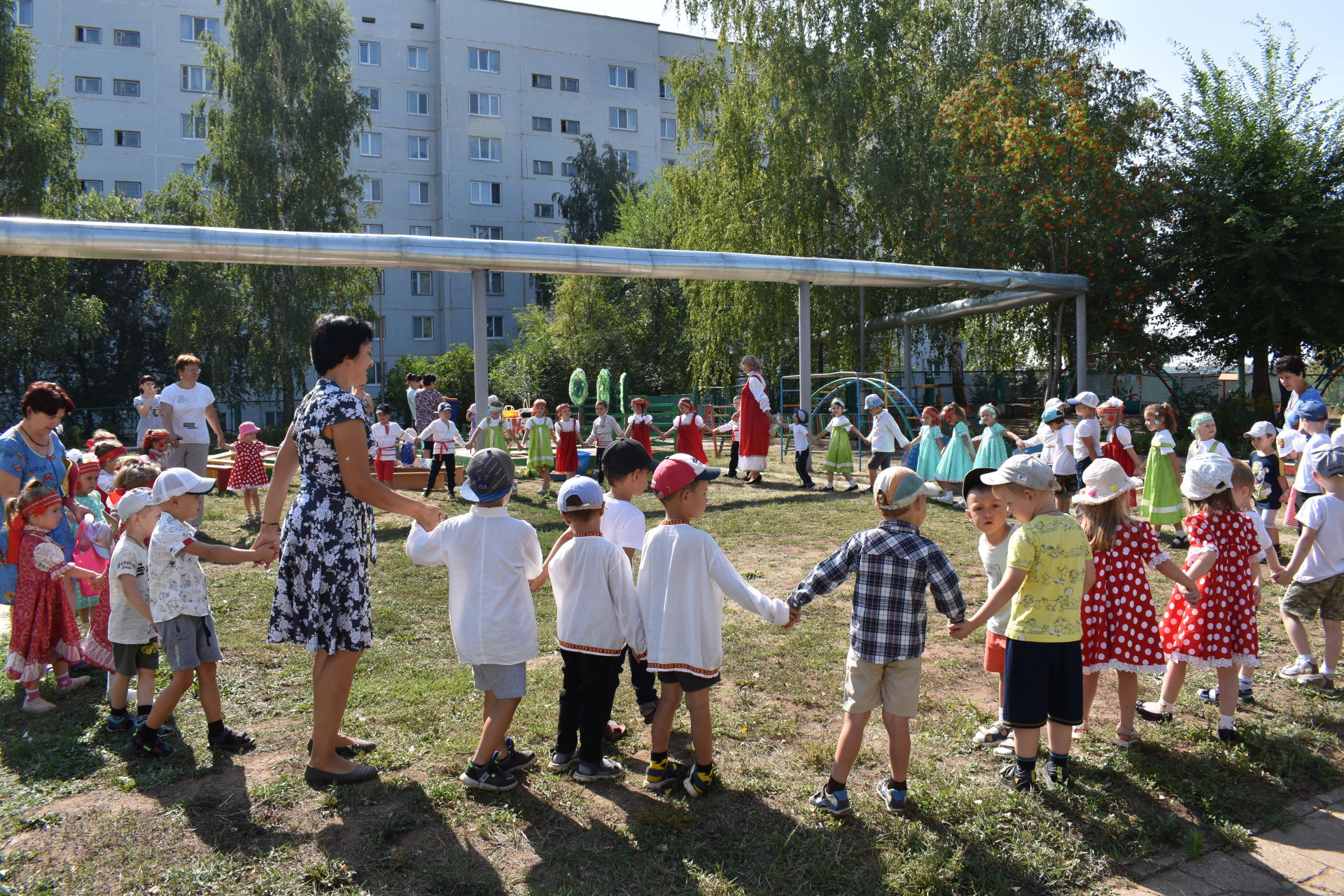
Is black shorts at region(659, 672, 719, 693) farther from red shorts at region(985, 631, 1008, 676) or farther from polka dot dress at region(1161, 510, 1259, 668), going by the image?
polka dot dress at region(1161, 510, 1259, 668)

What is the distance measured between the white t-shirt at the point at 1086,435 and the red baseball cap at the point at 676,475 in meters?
7.32

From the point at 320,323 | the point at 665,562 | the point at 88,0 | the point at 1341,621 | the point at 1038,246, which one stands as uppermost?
the point at 88,0

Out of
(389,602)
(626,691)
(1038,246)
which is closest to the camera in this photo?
(626,691)

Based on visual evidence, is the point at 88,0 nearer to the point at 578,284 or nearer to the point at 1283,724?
the point at 578,284

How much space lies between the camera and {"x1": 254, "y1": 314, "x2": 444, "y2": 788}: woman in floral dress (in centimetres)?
362

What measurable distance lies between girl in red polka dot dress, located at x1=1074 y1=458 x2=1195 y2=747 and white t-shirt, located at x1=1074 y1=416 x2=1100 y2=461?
5776mm

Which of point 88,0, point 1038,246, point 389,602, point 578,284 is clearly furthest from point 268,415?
point 389,602

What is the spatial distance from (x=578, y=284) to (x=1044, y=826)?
3315cm

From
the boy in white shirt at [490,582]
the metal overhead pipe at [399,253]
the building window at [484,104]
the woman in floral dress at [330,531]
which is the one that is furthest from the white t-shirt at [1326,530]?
the building window at [484,104]

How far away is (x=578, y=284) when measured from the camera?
3525 cm

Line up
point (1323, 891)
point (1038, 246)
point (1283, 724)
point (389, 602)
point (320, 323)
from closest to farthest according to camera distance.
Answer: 1. point (1323, 891)
2. point (320, 323)
3. point (1283, 724)
4. point (389, 602)
5. point (1038, 246)

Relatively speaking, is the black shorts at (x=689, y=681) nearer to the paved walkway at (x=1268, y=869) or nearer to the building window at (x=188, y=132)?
the paved walkway at (x=1268, y=869)

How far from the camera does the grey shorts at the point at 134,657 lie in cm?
437

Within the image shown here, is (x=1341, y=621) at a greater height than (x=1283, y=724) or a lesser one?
greater
